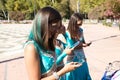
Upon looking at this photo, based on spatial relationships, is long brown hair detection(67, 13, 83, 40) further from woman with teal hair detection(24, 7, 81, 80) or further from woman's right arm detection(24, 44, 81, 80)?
woman's right arm detection(24, 44, 81, 80)

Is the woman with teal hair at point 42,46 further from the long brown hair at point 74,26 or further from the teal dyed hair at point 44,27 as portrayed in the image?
the long brown hair at point 74,26

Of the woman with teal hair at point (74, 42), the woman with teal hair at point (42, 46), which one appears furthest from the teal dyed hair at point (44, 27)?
the woman with teal hair at point (74, 42)

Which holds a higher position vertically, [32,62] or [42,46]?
[42,46]

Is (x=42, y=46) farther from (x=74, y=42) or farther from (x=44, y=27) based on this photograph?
(x=74, y=42)

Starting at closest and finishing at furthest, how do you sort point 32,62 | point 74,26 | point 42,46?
point 32,62 → point 42,46 → point 74,26

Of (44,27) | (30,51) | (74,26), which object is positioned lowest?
(74,26)

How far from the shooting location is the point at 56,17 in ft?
9.21

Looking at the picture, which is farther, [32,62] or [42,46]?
[42,46]

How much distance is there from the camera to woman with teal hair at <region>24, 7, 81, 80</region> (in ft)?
8.98

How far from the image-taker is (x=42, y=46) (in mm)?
2822

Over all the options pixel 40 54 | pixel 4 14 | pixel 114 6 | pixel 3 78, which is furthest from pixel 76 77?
pixel 4 14

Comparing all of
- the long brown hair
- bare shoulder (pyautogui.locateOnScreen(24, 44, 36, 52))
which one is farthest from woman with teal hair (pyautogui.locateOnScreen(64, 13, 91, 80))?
bare shoulder (pyautogui.locateOnScreen(24, 44, 36, 52))

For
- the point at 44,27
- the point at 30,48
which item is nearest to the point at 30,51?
the point at 30,48

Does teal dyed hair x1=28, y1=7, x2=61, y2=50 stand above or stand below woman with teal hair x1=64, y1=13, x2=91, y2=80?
above
